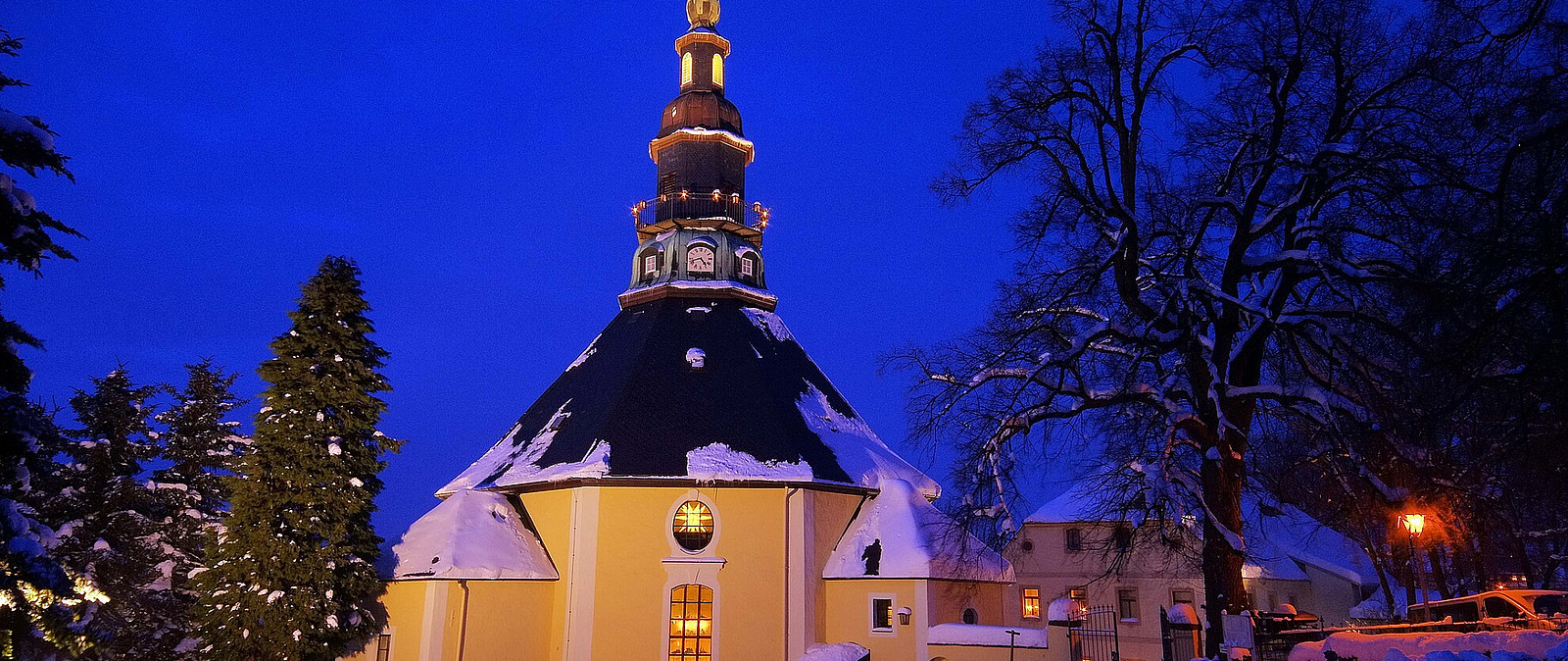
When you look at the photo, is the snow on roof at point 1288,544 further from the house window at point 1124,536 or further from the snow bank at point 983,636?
the house window at point 1124,536

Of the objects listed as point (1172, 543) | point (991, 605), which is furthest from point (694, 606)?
point (1172, 543)

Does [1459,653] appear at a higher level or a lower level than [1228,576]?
lower

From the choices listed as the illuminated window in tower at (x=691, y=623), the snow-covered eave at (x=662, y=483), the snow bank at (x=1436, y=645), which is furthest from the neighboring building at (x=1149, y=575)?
the snow bank at (x=1436, y=645)

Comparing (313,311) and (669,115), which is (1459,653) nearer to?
(313,311)

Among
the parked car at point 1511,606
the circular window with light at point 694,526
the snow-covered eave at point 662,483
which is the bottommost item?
the parked car at point 1511,606

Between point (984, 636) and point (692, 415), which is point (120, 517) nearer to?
point (692, 415)

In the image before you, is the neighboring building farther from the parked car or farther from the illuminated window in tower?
the illuminated window in tower

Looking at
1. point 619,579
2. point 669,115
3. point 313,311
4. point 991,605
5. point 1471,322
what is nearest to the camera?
point 1471,322

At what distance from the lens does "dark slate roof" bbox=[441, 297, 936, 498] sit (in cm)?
2423

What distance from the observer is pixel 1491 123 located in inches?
397

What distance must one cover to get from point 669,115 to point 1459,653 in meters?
28.5

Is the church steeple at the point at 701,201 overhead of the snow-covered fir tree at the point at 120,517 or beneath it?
overhead

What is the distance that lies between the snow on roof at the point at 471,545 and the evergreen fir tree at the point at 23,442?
40.9 ft

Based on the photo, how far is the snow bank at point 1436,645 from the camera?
10477mm
